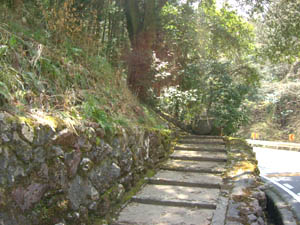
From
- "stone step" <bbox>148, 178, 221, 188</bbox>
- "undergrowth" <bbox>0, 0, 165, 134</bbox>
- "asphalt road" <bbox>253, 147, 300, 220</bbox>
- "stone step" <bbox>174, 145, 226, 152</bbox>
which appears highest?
"undergrowth" <bbox>0, 0, 165, 134</bbox>

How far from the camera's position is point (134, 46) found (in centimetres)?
1034

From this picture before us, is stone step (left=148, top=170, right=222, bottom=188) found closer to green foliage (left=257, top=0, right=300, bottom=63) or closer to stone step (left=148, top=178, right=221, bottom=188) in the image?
stone step (left=148, top=178, right=221, bottom=188)

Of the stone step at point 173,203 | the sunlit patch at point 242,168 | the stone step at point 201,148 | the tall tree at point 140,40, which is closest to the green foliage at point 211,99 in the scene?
the tall tree at point 140,40

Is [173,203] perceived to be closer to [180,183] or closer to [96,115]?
[180,183]

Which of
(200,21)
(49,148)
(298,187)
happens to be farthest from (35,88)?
(200,21)

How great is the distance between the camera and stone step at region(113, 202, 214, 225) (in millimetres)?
4742

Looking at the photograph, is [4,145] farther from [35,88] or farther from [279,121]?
[279,121]

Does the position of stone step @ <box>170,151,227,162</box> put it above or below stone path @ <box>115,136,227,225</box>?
above

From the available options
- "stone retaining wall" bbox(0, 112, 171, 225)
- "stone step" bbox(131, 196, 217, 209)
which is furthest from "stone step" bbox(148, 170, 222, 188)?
"stone retaining wall" bbox(0, 112, 171, 225)

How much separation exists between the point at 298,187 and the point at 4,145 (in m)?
7.75

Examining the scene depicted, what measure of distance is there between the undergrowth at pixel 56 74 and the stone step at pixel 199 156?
115 cm

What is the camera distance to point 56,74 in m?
5.22

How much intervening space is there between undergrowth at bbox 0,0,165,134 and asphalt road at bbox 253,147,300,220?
356 centimetres

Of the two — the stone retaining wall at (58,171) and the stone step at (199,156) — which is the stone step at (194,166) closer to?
the stone step at (199,156)
